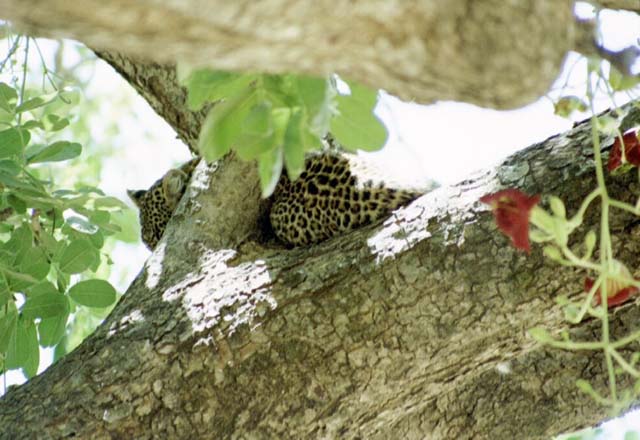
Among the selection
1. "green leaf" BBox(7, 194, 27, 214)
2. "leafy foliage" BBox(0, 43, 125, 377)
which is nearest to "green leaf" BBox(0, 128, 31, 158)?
"leafy foliage" BBox(0, 43, 125, 377)

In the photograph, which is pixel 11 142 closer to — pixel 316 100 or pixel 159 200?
pixel 316 100

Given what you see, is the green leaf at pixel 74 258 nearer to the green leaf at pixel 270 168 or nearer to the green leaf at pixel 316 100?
the green leaf at pixel 270 168

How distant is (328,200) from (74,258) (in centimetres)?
111

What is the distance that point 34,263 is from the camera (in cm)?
286

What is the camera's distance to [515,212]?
5.63ft

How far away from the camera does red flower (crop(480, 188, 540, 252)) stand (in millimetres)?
1688

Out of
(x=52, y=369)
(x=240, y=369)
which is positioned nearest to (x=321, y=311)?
(x=240, y=369)

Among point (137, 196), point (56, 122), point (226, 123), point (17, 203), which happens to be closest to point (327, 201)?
point (56, 122)

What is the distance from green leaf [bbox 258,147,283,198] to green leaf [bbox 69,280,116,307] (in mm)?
1415

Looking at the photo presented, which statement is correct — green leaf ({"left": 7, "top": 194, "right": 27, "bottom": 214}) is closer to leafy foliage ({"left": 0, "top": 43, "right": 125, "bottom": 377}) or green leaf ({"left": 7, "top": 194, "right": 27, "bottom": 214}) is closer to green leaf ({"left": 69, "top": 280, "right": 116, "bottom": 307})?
leafy foliage ({"left": 0, "top": 43, "right": 125, "bottom": 377})

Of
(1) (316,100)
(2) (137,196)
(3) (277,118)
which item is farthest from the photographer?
(2) (137,196)

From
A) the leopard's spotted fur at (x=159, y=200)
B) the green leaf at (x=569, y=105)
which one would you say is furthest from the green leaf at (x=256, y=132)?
the leopard's spotted fur at (x=159, y=200)

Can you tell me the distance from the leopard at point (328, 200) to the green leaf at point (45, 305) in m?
0.94

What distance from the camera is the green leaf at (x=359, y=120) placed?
5.66 ft
